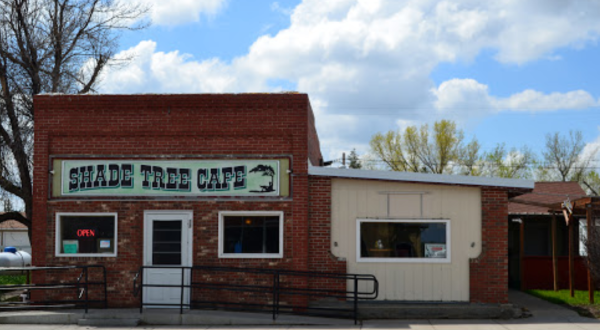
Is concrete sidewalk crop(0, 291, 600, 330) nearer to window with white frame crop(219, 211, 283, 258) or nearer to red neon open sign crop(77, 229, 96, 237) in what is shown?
window with white frame crop(219, 211, 283, 258)

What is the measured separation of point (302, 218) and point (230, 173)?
182cm

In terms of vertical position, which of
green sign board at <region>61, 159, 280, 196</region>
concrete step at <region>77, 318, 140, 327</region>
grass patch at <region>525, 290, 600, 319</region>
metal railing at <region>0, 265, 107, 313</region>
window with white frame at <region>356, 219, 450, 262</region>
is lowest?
concrete step at <region>77, 318, 140, 327</region>

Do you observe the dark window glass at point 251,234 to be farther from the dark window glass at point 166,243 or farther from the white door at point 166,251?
the dark window glass at point 166,243

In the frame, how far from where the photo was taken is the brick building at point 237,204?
49.9 feet

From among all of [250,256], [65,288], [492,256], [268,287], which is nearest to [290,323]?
[268,287]

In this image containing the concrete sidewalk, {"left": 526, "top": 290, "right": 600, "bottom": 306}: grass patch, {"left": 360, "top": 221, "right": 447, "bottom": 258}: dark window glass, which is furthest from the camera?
{"left": 526, "top": 290, "right": 600, "bottom": 306}: grass patch

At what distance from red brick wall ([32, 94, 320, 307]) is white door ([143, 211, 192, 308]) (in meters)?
0.16

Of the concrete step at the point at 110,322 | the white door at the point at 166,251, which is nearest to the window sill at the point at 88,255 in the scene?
the white door at the point at 166,251

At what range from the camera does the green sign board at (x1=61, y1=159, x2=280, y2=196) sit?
15.3 m

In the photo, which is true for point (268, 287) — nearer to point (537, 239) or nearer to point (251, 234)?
point (251, 234)

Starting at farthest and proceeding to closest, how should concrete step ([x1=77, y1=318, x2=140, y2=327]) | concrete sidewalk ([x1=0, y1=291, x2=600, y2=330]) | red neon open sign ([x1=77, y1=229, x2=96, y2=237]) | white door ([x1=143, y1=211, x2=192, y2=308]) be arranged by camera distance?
1. red neon open sign ([x1=77, y1=229, x2=96, y2=237])
2. white door ([x1=143, y1=211, x2=192, y2=308])
3. concrete step ([x1=77, y1=318, x2=140, y2=327])
4. concrete sidewalk ([x1=0, y1=291, x2=600, y2=330])

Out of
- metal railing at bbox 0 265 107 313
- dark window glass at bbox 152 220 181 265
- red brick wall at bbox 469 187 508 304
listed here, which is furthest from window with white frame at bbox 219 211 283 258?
red brick wall at bbox 469 187 508 304

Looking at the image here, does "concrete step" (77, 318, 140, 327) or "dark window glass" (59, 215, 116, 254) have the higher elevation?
"dark window glass" (59, 215, 116, 254)

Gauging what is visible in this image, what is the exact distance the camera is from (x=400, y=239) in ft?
50.7
